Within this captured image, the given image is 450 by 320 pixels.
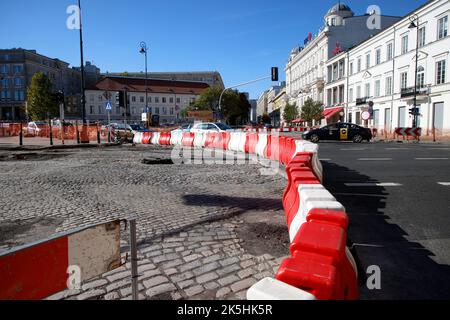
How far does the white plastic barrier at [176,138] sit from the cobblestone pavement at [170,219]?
9.69m

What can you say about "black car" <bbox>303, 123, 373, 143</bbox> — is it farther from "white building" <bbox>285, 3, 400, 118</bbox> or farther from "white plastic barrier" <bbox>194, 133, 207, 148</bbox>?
"white building" <bbox>285, 3, 400, 118</bbox>

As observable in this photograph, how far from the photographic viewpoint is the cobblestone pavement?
2.91 meters

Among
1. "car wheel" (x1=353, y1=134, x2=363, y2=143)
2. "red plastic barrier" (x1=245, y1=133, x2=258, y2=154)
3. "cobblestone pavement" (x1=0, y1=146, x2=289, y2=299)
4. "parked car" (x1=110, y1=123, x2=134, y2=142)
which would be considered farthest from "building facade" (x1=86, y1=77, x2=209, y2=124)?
"cobblestone pavement" (x1=0, y1=146, x2=289, y2=299)

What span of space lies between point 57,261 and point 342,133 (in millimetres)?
24352

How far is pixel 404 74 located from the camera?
3456 cm

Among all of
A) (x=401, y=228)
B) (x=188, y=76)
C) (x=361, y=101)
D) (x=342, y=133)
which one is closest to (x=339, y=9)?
(x=361, y=101)

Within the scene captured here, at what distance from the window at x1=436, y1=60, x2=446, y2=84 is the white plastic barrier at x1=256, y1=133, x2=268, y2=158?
2579 centimetres

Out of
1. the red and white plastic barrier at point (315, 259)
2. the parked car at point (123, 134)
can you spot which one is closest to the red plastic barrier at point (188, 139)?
the parked car at point (123, 134)

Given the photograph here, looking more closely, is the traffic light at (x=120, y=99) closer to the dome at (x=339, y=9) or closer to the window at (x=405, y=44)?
the window at (x=405, y=44)

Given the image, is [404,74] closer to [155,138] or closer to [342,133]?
[342,133]

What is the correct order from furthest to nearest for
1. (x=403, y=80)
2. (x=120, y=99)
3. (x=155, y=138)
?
(x=403, y=80) < (x=120, y=99) < (x=155, y=138)

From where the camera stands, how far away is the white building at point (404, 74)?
2848cm
